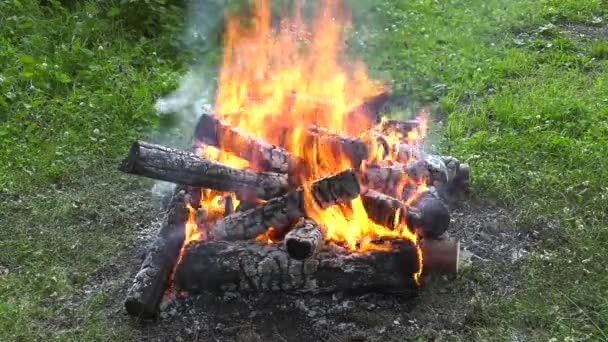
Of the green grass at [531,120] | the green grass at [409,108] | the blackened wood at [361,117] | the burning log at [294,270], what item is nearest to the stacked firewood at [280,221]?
the burning log at [294,270]

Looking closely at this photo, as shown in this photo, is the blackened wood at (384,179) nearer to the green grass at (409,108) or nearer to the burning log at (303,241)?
the burning log at (303,241)

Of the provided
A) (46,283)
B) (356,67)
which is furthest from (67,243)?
(356,67)

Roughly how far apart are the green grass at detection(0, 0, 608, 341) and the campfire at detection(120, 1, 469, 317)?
1.66 ft

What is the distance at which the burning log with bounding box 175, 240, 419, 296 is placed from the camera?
3979 millimetres

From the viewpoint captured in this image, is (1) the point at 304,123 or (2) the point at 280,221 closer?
(2) the point at 280,221

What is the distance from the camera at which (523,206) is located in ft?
16.6

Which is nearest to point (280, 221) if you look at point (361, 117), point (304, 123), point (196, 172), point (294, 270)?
point (294, 270)

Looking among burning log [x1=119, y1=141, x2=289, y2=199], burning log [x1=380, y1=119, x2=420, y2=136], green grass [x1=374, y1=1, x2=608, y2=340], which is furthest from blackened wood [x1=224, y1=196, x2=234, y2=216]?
green grass [x1=374, y1=1, x2=608, y2=340]

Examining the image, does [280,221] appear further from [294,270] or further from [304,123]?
[304,123]

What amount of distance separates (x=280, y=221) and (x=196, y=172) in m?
0.63

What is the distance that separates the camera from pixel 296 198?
4168mm

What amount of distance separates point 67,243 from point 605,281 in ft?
11.9

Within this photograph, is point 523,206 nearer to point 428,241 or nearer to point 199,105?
point 428,241

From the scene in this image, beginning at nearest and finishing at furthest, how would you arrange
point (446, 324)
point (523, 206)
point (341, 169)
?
1. point (446, 324)
2. point (341, 169)
3. point (523, 206)
